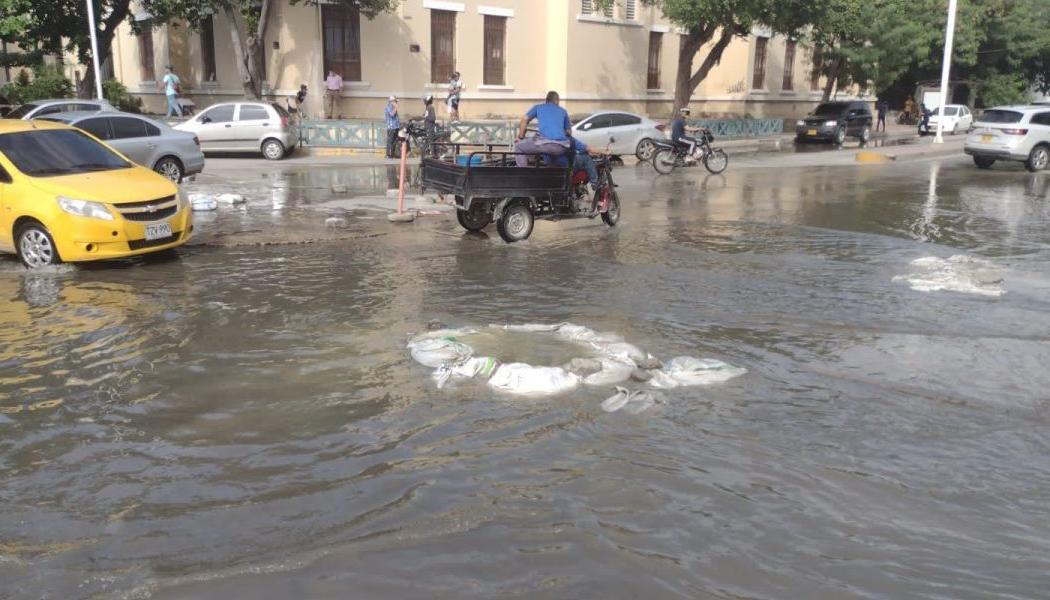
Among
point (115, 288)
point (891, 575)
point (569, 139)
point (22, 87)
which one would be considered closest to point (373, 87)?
point (22, 87)

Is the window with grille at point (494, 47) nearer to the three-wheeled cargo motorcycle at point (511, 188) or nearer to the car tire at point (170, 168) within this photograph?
the car tire at point (170, 168)

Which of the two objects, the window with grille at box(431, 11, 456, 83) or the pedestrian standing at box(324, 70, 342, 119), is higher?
the window with grille at box(431, 11, 456, 83)

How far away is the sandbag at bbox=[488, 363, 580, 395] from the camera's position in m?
5.93

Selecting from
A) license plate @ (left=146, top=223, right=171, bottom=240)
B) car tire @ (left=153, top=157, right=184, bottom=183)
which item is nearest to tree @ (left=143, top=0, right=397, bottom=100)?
car tire @ (left=153, top=157, right=184, bottom=183)

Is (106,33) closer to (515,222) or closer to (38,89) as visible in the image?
(38,89)

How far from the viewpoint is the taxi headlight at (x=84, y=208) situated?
9375 mm

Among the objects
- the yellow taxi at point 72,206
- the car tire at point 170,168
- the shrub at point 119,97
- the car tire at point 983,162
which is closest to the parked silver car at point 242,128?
the car tire at point 170,168

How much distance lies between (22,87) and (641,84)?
73.0ft

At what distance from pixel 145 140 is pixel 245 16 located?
1384 centimetres

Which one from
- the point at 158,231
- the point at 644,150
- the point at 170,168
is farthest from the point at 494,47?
the point at 158,231

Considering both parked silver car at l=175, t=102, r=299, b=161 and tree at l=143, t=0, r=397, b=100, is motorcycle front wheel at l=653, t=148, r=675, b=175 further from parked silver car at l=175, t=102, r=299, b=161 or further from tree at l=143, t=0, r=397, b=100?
tree at l=143, t=0, r=397, b=100

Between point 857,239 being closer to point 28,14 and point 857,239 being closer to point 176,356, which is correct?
point 176,356

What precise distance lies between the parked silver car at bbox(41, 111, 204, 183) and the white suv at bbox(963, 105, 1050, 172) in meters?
20.1

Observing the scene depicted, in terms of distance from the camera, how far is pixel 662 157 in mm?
21844
